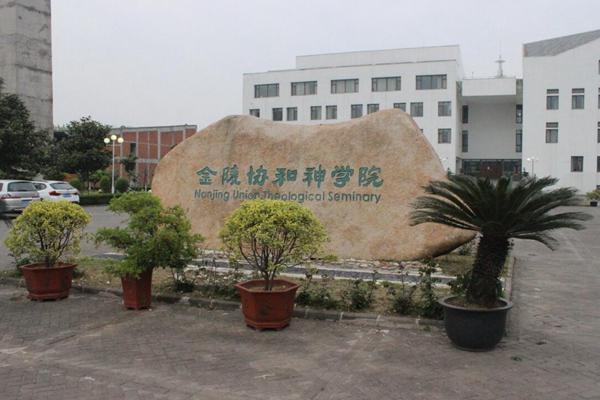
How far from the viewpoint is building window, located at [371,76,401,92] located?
1996 inches

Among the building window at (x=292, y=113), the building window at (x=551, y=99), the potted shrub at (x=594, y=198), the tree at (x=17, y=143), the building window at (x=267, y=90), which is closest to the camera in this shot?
the tree at (x=17, y=143)

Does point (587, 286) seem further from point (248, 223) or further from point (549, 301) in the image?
point (248, 223)

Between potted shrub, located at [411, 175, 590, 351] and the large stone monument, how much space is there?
3.60 metres

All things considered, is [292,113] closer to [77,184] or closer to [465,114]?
[465,114]

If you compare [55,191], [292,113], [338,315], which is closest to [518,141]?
[292,113]

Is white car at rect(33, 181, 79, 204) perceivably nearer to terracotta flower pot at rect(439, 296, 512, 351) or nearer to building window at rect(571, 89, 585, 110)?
terracotta flower pot at rect(439, 296, 512, 351)

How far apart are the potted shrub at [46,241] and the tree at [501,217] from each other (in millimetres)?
5223

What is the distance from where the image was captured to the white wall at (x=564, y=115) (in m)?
42.9

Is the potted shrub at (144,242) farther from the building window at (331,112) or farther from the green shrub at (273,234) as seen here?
the building window at (331,112)

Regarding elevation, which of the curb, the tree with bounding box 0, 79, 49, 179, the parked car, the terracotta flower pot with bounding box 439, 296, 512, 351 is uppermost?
the tree with bounding box 0, 79, 49, 179

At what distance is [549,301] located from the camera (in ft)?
25.3

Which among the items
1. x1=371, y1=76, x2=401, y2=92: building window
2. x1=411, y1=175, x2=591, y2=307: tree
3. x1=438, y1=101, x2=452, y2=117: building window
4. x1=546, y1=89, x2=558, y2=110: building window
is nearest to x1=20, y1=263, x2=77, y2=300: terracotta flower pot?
x1=411, y1=175, x2=591, y2=307: tree

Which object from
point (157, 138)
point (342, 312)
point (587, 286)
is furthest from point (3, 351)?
point (157, 138)

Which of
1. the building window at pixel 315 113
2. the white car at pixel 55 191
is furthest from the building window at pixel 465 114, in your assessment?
the white car at pixel 55 191
